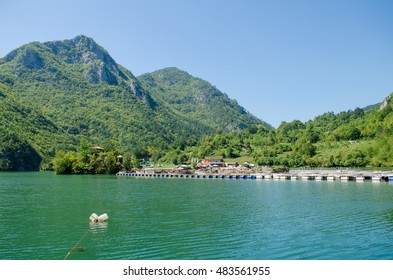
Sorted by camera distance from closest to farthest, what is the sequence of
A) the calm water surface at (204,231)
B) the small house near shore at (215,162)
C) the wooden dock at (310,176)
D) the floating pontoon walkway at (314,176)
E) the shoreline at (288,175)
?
the calm water surface at (204,231)
the floating pontoon walkway at (314,176)
the wooden dock at (310,176)
the shoreline at (288,175)
the small house near shore at (215,162)

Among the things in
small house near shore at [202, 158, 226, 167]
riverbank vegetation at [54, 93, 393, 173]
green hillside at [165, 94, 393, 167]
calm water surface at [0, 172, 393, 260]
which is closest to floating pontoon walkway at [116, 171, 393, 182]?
riverbank vegetation at [54, 93, 393, 173]

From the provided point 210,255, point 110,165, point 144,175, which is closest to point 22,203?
point 210,255

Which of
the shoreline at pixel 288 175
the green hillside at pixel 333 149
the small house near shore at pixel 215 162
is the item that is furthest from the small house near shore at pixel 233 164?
the shoreline at pixel 288 175

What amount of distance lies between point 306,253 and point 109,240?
13469 mm

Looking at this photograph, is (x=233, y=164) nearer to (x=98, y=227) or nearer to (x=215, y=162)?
(x=215, y=162)

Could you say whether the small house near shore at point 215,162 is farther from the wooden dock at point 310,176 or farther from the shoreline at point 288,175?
the wooden dock at point 310,176

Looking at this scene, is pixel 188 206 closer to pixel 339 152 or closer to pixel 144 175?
pixel 144 175

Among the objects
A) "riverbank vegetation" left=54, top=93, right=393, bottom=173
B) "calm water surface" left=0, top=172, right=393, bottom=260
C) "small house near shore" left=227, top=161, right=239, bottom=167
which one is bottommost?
"calm water surface" left=0, top=172, right=393, bottom=260

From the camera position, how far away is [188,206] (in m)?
44.3

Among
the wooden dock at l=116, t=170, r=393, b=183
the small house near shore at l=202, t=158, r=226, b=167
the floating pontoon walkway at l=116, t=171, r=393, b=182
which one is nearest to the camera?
the floating pontoon walkway at l=116, t=171, r=393, b=182

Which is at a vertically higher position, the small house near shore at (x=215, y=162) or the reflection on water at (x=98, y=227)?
the small house near shore at (x=215, y=162)

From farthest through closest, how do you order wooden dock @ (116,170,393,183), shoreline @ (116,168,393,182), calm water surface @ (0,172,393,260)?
1. shoreline @ (116,168,393,182)
2. wooden dock @ (116,170,393,183)
3. calm water surface @ (0,172,393,260)

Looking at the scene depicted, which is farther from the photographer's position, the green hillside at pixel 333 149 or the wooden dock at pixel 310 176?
the green hillside at pixel 333 149

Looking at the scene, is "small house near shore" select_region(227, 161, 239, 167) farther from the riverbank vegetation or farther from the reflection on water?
the reflection on water
